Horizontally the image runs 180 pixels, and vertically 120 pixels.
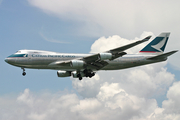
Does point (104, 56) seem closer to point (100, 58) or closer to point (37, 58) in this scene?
point (100, 58)

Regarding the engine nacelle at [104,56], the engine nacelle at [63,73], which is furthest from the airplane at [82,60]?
the engine nacelle at [63,73]

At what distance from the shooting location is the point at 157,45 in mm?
55875

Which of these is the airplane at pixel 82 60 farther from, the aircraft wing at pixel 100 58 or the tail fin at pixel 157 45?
the tail fin at pixel 157 45

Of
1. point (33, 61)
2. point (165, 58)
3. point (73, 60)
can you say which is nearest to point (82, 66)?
point (73, 60)

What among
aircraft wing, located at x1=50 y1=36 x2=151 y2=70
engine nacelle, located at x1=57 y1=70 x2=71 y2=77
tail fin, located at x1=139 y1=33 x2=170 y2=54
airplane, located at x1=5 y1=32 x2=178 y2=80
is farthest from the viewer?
tail fin, located at x1=139 y1=33 x2=170 y2=54

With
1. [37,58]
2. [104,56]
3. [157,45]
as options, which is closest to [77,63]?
[104,56]

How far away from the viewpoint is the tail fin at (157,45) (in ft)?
181

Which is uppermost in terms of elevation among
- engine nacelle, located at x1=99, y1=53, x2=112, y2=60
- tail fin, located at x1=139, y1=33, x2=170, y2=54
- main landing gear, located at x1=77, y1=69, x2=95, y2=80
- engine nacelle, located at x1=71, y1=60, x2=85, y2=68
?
tail fin, located at x1=139, y1=33, x2=170, y2=54

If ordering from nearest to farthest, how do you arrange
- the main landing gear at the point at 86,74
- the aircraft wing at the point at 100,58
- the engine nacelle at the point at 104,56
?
the aircraft wing at the point at 100,58
the engine nacelle at the point at 104,56
the main landing gear at the point at 86,74

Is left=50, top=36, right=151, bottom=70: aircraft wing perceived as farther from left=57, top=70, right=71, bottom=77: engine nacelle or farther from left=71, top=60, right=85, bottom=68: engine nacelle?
left=57, top=70, right=71, bottom=77: engine nacelle

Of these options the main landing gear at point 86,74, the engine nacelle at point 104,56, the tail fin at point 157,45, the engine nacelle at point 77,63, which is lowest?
the main landing gear at point 86,74

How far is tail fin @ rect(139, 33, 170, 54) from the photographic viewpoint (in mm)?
55181

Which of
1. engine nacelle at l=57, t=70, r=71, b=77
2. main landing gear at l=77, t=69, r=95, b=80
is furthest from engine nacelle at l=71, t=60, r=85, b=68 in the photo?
engine nacelle at l=57, t=70, r=71, b=77

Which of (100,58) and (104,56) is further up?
(104,56)
